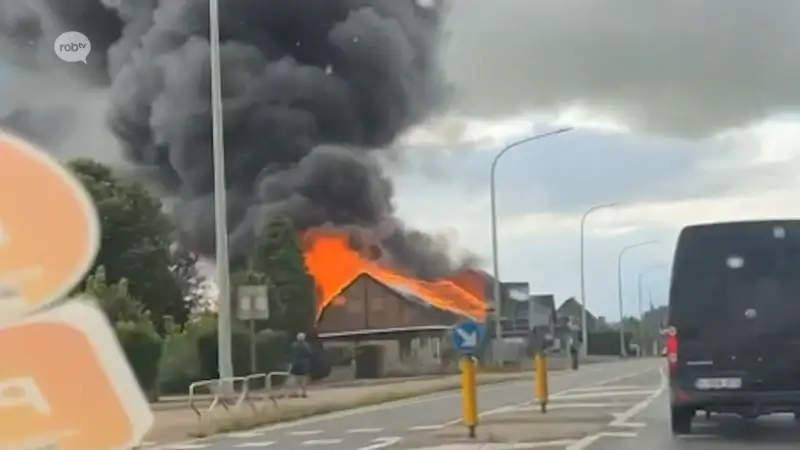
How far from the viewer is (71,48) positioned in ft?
47.8

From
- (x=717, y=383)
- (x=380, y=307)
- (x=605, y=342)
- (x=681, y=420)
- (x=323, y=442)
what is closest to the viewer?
(x=717, y=383)

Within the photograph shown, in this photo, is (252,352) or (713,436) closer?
(713,436)

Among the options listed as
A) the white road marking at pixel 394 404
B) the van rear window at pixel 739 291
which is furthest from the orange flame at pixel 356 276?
the van rear window at pixel 739 291

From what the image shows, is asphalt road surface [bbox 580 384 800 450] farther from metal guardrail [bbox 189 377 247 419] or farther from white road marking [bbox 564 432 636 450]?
metal guardrail [bbox 189 377 247 419]

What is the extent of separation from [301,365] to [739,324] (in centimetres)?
1518

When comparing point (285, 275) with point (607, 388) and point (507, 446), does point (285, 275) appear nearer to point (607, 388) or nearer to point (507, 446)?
point (607, 388)

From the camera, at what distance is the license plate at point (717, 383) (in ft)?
52.1

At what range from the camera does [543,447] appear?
1538 cm

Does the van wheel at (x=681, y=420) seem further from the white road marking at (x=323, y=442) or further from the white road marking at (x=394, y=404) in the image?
the white road marking at (x=394, y=404)

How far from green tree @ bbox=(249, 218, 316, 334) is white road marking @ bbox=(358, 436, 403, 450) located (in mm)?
21875

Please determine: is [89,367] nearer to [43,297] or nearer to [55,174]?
[43,297]

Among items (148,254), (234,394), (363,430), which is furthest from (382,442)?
(148,254)

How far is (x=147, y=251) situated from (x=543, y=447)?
15.1m

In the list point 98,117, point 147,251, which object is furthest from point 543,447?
point 147,251
